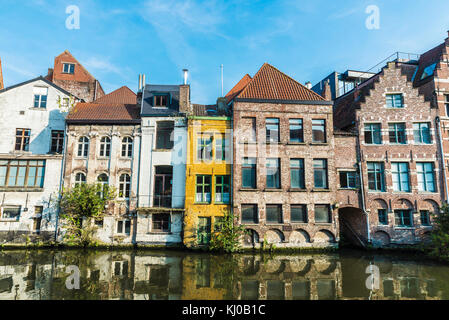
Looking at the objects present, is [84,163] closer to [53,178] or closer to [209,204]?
[53,178]

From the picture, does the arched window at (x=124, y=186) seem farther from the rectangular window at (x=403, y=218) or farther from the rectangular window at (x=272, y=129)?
the rectangular window at (x=403, y=218)

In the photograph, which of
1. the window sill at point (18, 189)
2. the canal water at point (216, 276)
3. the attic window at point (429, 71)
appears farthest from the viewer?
the attic window at point (429, 71)

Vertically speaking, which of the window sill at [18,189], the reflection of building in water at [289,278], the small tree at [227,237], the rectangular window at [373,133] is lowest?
the reflection of building in water at [289,278]

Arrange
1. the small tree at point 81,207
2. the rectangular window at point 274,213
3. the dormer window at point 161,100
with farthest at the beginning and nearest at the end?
the dormer window at point 161,100 < the rectangular window at point 274,213 < the small tree at point 81,207

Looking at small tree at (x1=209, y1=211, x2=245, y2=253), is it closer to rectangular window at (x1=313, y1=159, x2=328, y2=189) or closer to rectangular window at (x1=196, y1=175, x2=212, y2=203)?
rectangular window at (x1=196, y1=175, x2=212, y2=203)

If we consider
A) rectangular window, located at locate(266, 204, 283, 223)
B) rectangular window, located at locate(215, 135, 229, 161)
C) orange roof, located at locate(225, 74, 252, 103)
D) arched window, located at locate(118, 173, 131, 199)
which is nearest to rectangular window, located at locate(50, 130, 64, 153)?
arched window, located at locate(118, 173, 131, 199)

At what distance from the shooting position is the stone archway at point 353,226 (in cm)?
1986

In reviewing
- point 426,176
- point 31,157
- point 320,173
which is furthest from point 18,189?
point 426,176

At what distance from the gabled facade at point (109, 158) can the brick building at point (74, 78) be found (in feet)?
29.1

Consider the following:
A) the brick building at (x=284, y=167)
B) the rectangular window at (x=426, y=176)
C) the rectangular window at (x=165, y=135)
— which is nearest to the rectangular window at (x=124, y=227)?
the rectangular window at (x=165, y=135)

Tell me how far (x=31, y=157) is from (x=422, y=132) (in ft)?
96.4

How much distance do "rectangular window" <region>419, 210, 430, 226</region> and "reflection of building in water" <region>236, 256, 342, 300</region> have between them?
325 inches

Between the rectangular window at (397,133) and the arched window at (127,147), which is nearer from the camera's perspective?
the rectangular window at (397,133)

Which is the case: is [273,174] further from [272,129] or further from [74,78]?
[74,78]
